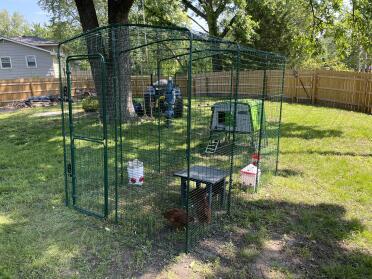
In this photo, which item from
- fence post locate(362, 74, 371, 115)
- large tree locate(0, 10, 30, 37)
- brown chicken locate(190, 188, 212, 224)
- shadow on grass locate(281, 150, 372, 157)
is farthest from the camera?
large tree locate(0, 10, 30, 37)

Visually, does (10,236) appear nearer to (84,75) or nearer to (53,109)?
(84,75)

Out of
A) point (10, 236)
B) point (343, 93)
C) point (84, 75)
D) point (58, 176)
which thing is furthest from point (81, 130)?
point (343, 93)

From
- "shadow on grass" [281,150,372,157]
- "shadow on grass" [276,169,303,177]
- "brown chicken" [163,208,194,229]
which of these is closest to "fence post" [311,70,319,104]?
"shadow on grass" [281,150,372,157]

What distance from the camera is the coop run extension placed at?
3.48 meters

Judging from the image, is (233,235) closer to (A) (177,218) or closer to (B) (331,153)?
(A) (177,218)

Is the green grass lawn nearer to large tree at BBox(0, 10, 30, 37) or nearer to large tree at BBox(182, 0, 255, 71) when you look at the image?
large tree at BBox(182, 0, 255, 71)

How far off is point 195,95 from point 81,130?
2620 millimetres

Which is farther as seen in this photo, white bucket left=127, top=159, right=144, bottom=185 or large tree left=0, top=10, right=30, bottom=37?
large tree left=0, top=10, right=30, bottom=37

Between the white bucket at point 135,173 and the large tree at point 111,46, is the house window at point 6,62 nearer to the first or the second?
the large tree at point 111,46

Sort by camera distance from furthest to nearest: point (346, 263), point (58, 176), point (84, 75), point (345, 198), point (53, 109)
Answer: point (53, 109), point (58, 176), point (345, 198), point (84, 75), point (346, 263)

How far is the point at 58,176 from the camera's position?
5.33 m

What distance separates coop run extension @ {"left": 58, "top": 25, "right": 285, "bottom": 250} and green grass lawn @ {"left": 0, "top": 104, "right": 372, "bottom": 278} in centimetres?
25

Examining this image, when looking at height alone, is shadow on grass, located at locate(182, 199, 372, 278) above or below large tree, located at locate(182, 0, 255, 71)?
below

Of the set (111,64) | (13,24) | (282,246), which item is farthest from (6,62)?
(13,24)
